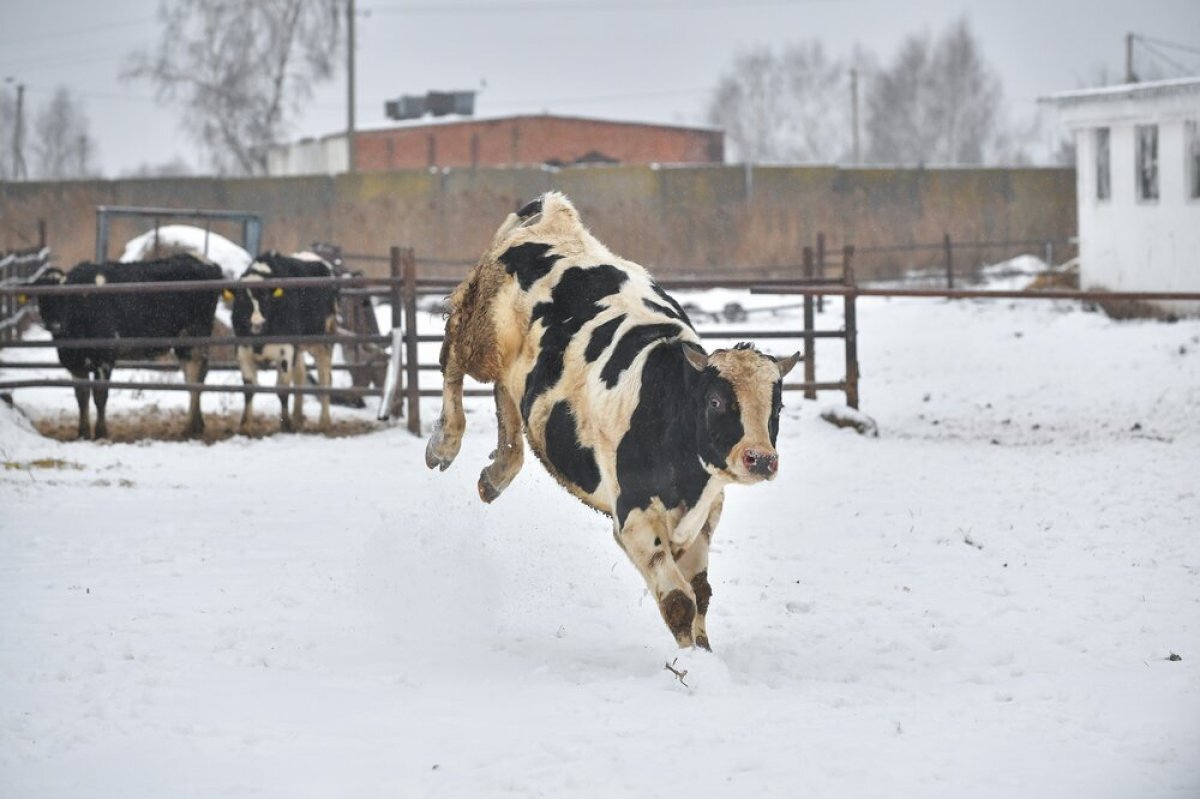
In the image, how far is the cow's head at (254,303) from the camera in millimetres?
13812

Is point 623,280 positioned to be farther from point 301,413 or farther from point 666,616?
point 301,413

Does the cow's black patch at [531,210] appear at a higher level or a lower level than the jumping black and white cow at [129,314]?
higher

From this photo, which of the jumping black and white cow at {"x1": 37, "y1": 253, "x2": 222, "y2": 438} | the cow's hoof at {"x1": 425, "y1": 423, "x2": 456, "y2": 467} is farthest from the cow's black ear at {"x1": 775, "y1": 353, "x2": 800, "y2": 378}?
the jumping black and white cow at {"x1": 37, "y1": 253, "x2": 222, "y2": 438}

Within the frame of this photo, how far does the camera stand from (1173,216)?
22172 mm

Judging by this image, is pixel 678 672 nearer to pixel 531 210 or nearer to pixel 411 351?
pixel 531 210

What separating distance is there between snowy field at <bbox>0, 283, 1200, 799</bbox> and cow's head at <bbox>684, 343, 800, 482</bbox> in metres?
0.81

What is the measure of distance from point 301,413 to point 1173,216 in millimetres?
14134

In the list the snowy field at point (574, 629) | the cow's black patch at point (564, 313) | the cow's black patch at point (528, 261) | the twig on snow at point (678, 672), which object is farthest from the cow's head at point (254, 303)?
the twig on snow at point (678, 672)

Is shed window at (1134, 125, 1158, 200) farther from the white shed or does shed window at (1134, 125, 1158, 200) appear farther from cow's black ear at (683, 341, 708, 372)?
cow's black ear at (683, 341, 708, 372)

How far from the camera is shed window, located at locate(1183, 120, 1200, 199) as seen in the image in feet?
71.9

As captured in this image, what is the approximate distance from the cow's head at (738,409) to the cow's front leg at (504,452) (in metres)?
1.82

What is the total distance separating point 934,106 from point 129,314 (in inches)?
2370

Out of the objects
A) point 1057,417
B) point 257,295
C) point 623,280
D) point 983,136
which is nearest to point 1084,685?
point 623,280

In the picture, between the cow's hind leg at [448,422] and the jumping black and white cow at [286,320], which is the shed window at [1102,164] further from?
the cow's hind leg at [448,422]
